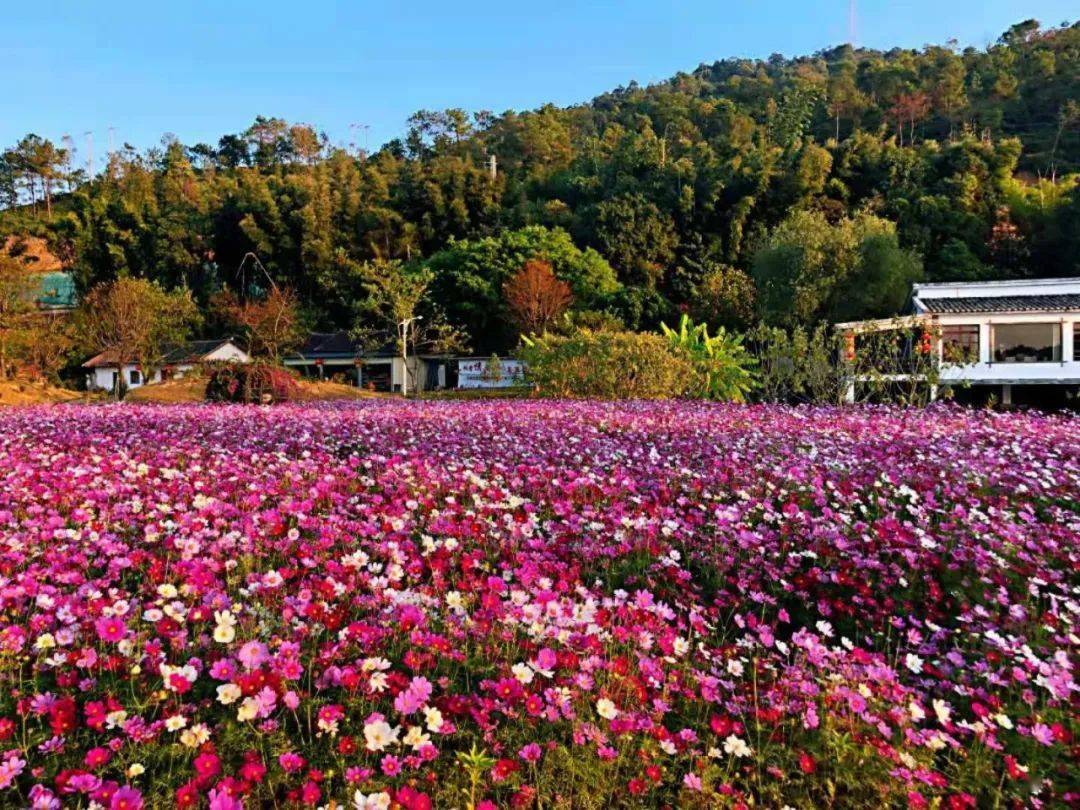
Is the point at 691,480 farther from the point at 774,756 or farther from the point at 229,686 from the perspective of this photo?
the point at 229,686

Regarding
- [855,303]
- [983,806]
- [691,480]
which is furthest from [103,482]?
[855,303]

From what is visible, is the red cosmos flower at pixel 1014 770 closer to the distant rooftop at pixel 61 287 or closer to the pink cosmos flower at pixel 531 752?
the pink cosmos flower at pixel 531 752

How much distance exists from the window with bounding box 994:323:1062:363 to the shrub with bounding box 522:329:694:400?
12861 millimetres

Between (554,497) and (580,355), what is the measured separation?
1117 centimetres

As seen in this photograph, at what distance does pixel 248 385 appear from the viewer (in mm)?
14961

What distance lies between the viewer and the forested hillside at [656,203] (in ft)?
112

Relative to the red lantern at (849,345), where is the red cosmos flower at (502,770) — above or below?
below

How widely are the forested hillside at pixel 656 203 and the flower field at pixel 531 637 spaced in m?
Result: 27.4

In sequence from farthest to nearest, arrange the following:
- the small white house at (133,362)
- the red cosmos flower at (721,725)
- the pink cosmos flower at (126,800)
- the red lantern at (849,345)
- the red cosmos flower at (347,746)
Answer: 1. the small white house at (133,362)
2. the red lantern at (849,345)
3. the red cosmos flower at (721,725)
4. the red cosmos flower at (347,746)
5. the pink cosmos flower at (126,800)

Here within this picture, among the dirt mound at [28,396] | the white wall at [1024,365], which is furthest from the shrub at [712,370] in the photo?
the dirt mound at [28,396]

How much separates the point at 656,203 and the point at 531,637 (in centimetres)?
4142

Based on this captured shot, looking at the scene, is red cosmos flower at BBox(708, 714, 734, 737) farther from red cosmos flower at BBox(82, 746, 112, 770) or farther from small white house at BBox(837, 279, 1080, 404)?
small white house at BBox(837, 279, 1080, 404)

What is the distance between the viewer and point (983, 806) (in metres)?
1.88

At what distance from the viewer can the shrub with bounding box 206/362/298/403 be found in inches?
588
